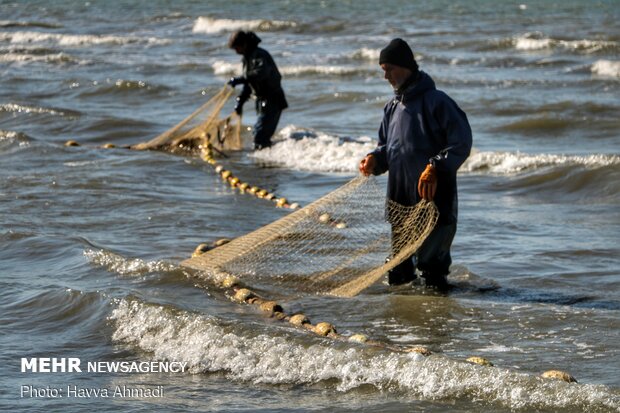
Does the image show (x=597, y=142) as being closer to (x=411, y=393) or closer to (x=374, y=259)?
(x=374, y=259)

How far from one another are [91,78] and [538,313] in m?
16.3

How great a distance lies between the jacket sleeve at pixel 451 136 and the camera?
7.07 metres

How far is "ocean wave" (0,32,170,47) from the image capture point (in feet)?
102

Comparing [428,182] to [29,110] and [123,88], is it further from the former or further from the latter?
[123,88]

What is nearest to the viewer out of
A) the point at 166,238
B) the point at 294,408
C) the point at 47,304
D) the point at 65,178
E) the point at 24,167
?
the point at 294,408

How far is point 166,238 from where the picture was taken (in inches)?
376

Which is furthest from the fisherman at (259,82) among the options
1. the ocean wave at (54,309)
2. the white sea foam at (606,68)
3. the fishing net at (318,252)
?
the white sea foam at (606,68)

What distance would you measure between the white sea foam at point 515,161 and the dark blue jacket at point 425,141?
557cm

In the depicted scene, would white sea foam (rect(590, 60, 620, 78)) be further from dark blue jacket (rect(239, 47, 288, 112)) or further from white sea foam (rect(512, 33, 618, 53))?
dark blue jacket (rect(239, 47, 288, 112))

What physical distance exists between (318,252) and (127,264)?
4.45 feet

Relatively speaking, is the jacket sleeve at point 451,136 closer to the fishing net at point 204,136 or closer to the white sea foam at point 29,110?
the fishing net at point 204,136

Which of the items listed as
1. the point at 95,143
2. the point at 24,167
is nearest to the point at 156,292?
the point at 24,167

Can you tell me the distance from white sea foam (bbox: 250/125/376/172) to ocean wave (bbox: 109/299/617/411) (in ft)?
21.9

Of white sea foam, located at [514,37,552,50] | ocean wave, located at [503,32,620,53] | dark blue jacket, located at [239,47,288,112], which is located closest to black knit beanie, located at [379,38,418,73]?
dark blue jacket, located at [239,47,288,112]
